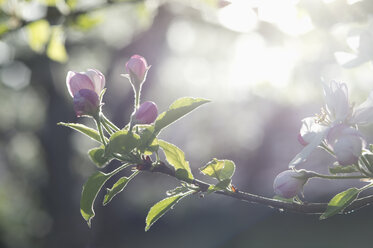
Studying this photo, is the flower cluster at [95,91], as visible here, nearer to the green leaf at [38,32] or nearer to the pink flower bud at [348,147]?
the pink flower bud at [348,147]

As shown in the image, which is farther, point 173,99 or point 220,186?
point 173,99

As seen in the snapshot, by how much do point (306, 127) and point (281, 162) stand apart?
49.8ft

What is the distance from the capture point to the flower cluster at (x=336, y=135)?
0.74 meters

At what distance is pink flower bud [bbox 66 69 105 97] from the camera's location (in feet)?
2.85

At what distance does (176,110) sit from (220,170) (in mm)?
142

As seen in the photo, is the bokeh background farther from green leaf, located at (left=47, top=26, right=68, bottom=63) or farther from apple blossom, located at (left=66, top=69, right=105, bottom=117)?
apple blossom, located at (left=66, top=69, right=105, bottom=117)

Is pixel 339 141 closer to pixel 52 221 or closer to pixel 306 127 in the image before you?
pixel 306 127

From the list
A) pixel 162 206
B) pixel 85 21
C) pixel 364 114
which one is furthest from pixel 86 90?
pixel 85 21

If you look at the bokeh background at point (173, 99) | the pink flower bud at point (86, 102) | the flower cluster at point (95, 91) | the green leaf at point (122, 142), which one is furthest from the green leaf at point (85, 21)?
the green leaf at point (122, 142)

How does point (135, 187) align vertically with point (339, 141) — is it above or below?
below

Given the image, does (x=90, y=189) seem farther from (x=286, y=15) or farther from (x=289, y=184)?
(x=286, y=15)

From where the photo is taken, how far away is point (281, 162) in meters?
15.7

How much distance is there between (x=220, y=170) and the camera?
2.86 feet

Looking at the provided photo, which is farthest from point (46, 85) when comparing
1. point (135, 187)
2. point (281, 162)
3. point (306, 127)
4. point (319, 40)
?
point (306, 127)
